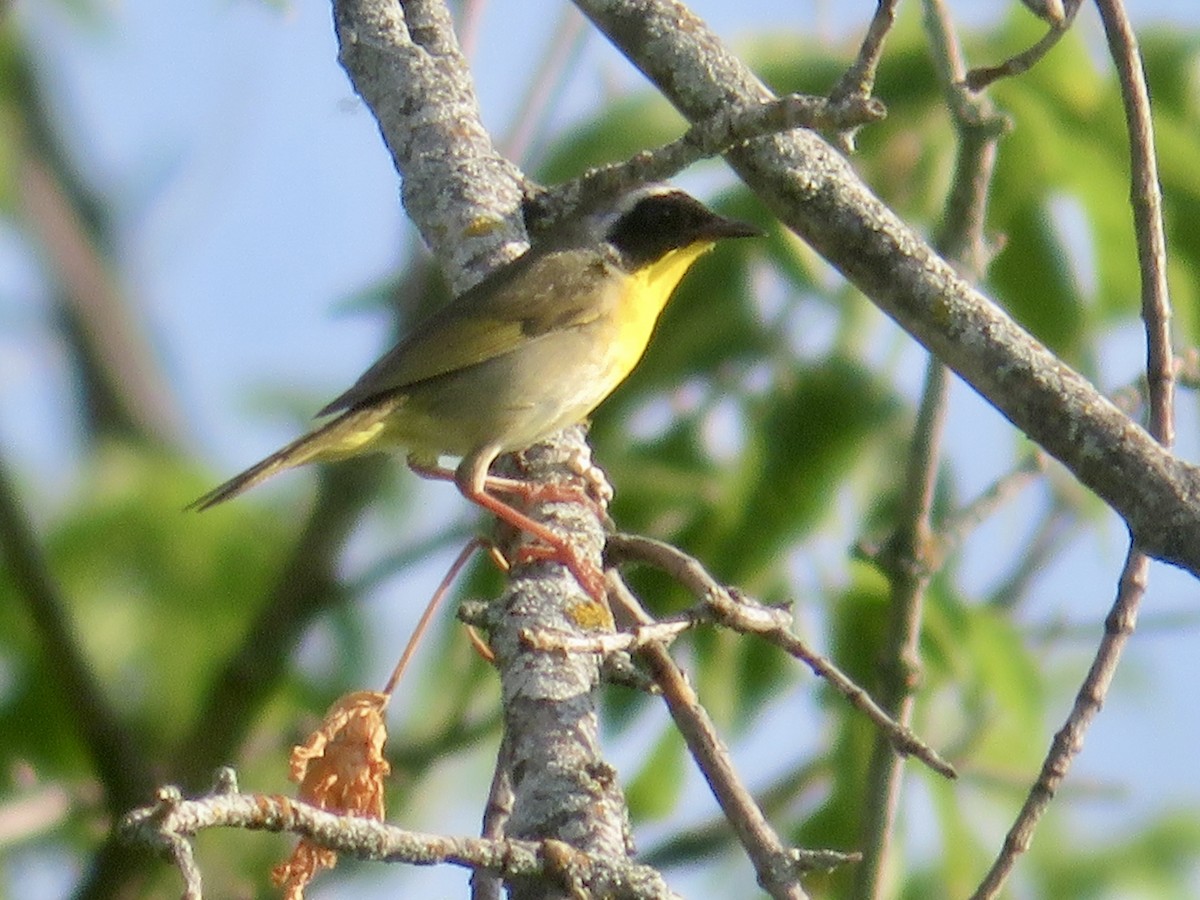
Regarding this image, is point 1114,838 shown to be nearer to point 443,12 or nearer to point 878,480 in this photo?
point 878,480

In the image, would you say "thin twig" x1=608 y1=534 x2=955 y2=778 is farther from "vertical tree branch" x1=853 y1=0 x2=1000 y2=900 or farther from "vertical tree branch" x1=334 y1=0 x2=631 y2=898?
"vertical tree branch" x1=853 y1=0 x2=1000 y2=900

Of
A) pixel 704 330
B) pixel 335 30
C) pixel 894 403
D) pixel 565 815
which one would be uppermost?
pixel 335 30

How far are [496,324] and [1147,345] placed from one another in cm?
249

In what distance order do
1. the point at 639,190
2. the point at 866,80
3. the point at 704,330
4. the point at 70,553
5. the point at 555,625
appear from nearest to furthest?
the point at 866,80 < the point at 555,625 < the point at 704,330 < the point at 639,190 < the point at 70,553

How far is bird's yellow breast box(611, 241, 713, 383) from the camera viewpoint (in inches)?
200

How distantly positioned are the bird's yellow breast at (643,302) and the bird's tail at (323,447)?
691 mm

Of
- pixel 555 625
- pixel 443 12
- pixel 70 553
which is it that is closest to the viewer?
pixel 555 625

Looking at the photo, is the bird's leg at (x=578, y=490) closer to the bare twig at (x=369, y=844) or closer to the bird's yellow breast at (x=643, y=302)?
the bird's yellow breast at (x=643, y=302)

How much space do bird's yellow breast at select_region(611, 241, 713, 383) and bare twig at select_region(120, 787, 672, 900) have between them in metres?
2.78

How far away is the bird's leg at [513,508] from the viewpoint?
10.8 ft

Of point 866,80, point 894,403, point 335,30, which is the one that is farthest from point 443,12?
point 866,80

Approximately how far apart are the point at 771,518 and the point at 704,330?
59 centimetres

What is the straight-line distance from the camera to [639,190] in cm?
552

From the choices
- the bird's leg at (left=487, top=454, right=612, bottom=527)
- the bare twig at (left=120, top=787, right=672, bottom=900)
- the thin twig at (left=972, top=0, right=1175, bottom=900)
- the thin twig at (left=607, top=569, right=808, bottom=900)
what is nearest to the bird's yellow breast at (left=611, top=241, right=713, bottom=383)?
the bird's leg at (left=487, top=454, right=612, bottom=527)
